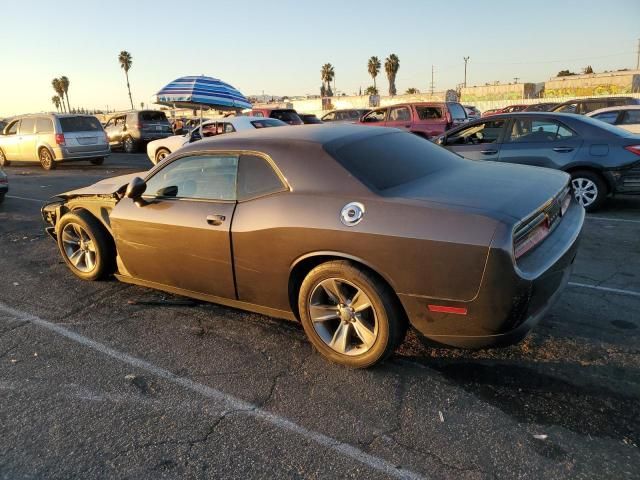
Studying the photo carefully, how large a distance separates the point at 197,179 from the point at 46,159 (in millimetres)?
13859

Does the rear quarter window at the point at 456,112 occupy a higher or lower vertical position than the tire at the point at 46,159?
higher

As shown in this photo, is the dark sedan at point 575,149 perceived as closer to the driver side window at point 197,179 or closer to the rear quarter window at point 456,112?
the driver side window at point 197,179

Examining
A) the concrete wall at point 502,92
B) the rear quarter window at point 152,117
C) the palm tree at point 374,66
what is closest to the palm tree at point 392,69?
the palm tree at point 374,66

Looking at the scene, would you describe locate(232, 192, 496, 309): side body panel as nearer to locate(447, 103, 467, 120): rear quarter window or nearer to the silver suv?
locate(447, 103, 467, 120): rear quarter window

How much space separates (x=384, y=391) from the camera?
2998mm

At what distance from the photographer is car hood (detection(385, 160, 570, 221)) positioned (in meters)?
2.80

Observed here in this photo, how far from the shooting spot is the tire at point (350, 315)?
297 cm

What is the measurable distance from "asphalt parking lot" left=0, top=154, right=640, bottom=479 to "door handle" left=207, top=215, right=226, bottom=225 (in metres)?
0.88

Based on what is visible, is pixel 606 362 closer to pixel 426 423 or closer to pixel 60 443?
pixel 426 423

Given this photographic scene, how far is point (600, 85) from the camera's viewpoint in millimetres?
45531

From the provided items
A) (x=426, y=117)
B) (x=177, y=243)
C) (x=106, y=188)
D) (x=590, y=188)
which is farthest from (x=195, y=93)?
(x=177, y=243)

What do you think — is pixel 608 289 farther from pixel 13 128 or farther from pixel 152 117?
pixel 152 117

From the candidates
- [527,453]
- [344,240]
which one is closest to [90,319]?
[344,240]

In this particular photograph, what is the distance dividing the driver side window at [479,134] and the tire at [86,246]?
18.9 ft
